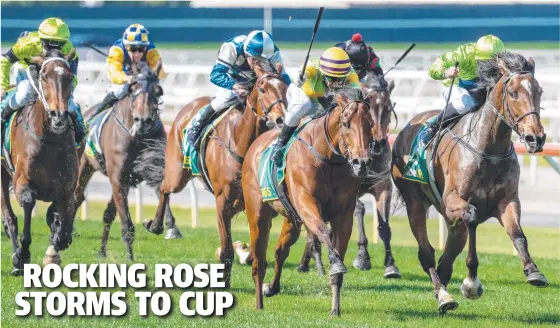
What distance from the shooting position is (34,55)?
953 centimetres

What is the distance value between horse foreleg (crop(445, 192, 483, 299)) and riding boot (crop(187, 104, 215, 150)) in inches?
94.3

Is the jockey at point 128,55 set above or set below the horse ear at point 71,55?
above

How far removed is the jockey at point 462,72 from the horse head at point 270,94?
3.37ft

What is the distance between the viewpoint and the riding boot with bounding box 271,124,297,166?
756 cm

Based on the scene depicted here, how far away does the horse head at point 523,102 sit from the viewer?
6945 mm

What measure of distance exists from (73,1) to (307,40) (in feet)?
12.4

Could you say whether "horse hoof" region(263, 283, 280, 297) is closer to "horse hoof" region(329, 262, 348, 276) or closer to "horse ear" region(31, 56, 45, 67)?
"horse hoof" region(329, 262, 348, 276)

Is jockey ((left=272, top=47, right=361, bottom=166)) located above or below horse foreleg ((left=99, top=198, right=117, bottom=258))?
above

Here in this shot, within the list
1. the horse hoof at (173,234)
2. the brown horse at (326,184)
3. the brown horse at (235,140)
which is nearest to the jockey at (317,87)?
the brown horse at (326,184)

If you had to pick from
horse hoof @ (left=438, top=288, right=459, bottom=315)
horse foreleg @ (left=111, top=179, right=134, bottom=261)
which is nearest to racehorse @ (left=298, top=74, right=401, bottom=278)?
horse hoof @ (left=438, top=288, right=459, bottom=315)

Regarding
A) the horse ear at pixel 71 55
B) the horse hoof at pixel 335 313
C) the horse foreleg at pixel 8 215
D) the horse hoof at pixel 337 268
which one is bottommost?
the horse hoof at pixel 335 313

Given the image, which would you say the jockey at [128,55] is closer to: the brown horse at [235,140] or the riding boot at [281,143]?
the brown horse at [235,140]

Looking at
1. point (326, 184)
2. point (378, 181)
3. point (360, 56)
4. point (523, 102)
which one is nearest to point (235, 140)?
point (378, 181)

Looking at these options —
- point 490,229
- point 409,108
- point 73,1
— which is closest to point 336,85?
point 490,229
